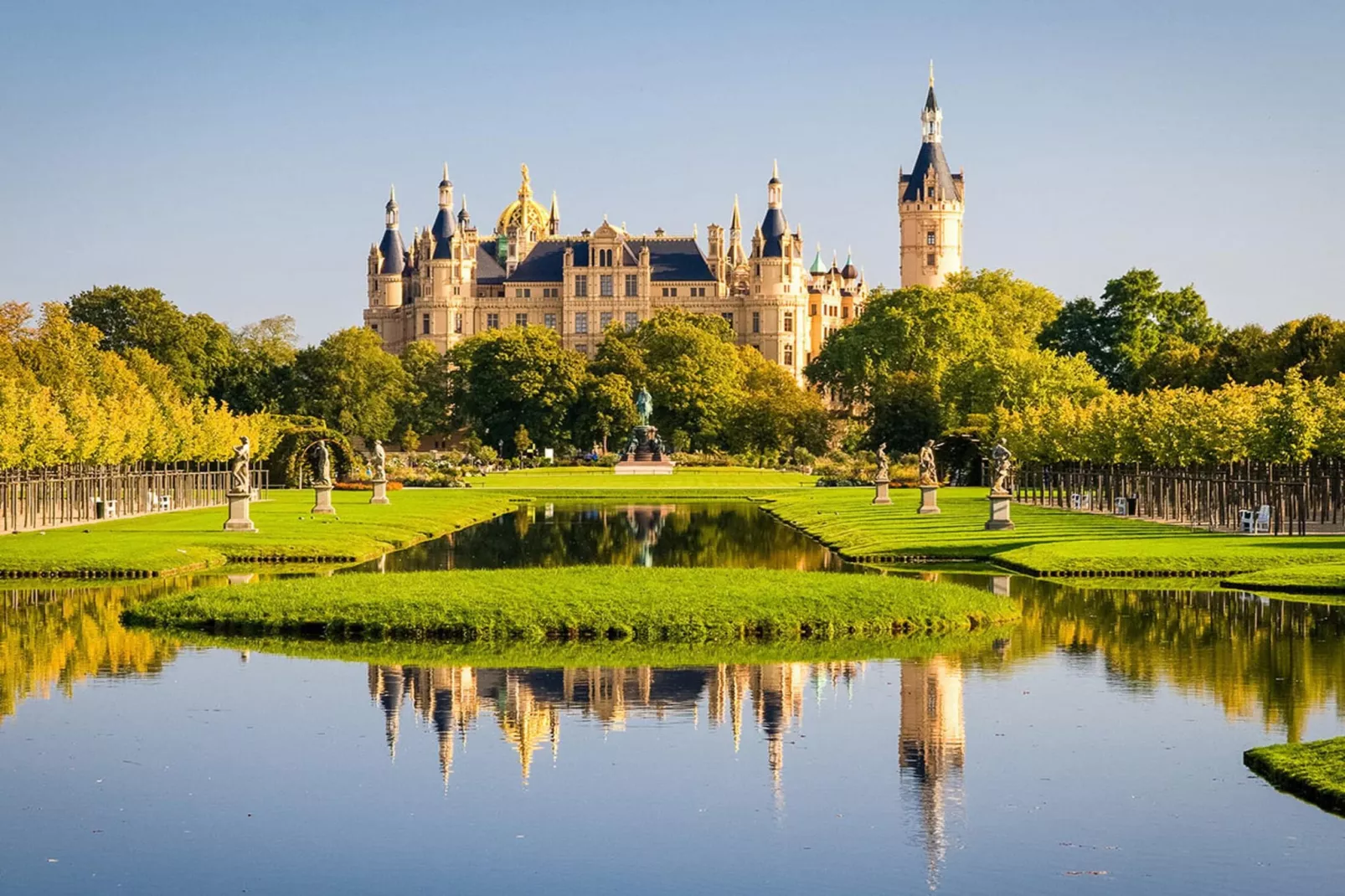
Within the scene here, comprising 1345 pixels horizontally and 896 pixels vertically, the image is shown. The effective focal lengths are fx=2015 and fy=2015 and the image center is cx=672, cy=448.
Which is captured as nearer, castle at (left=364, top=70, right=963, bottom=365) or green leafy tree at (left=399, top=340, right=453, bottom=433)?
Answer: green leafy tree at (left=399, top=340, right=453, bottom=433)

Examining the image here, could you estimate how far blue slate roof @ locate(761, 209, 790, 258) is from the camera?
172 meters

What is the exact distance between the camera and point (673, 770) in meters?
18.0

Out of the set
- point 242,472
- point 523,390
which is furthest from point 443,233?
point 242,472

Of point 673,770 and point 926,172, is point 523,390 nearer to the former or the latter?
point 926,172

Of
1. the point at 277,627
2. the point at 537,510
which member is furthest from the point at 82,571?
the point at 537,510

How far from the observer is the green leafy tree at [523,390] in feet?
388

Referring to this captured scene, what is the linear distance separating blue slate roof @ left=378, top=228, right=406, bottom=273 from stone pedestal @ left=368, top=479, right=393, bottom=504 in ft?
398

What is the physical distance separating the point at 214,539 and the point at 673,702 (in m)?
22.9

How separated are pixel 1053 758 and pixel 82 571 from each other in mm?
21846

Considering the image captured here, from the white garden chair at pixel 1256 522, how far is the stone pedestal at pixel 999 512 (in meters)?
5.27

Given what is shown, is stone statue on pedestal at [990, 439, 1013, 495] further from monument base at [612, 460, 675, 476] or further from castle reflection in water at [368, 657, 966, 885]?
monument base at [612, 460, 675, 476]

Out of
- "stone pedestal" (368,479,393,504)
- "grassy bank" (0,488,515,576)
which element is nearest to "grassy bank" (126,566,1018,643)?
"grassy bank" (0,488,515,576)

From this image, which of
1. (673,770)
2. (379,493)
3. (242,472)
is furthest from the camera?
(379,493)

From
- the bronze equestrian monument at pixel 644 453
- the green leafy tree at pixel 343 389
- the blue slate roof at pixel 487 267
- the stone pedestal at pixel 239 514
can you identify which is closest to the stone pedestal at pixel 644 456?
the bronze equestrian monument at pixel 644 453
